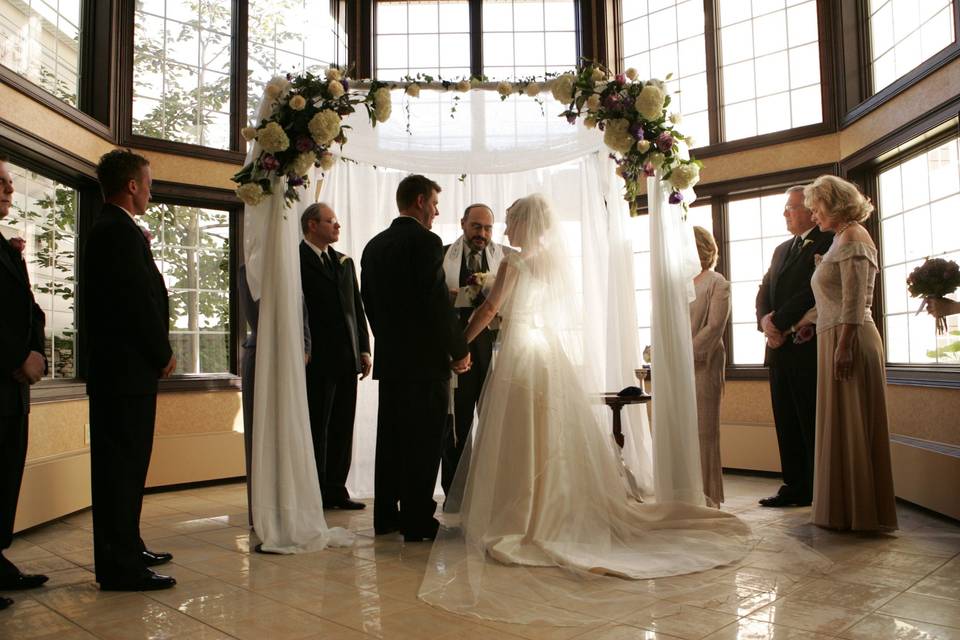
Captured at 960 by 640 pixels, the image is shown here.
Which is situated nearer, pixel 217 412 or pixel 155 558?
pixel 155 558

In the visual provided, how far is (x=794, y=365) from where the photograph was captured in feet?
13.9

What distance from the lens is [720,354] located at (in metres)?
4.12

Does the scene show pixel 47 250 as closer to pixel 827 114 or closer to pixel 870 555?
pixel 870 555

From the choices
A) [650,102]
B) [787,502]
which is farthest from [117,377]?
[787,502]

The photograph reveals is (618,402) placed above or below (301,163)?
below

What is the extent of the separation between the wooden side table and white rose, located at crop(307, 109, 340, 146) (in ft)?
6.73

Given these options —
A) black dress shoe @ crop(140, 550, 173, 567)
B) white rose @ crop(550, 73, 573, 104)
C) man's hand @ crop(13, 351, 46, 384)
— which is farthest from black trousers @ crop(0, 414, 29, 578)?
white rose @ crop(550, 73, 573, 104)

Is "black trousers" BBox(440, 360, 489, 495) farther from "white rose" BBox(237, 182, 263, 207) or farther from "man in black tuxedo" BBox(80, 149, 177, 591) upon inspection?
"man in black tuxedo" BBox(80, 149, 177, 591)

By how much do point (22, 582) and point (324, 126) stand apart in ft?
7.29

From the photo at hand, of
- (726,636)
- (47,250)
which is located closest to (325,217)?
(47,250)

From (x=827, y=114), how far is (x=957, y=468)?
271 centimetres

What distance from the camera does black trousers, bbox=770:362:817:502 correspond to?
165 inches

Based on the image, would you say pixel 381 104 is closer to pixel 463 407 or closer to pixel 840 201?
pixel 463 407

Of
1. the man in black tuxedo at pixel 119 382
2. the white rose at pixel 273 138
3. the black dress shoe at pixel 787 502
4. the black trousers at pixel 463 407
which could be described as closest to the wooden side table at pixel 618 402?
the black trousers at pixel 463 407
